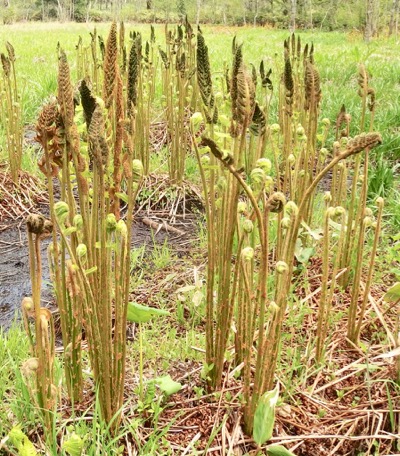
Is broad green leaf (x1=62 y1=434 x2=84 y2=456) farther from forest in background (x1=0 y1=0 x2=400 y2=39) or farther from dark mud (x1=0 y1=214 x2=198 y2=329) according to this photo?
forest in background (x1=0 y1=0 x2=400 y2=39)

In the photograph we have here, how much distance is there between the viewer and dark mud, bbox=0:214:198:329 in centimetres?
195

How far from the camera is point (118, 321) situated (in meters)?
0.99

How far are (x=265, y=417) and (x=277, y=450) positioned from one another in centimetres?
7

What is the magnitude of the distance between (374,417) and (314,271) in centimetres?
85

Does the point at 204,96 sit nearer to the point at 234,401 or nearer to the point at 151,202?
the point at 234,401

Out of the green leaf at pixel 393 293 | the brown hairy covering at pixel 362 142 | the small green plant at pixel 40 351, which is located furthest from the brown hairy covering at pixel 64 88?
the green leaf at pixel 393 293

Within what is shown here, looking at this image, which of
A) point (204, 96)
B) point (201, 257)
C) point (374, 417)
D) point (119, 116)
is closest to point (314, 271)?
point (201, 257)

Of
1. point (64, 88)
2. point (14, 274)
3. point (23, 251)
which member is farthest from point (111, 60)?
point (23, 251)

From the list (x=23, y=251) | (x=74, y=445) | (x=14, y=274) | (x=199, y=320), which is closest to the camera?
(x=74, y=445)

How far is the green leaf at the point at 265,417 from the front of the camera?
3.23ft

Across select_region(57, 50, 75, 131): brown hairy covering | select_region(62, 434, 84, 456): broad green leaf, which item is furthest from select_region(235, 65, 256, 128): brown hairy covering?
select_region(62, 434, 84, 456): broad green leaf

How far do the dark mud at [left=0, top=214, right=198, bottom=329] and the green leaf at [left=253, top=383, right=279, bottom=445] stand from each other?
108 centimetres

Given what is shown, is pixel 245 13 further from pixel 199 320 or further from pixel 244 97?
pixel 244 97

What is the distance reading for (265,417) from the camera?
0.99 meters
